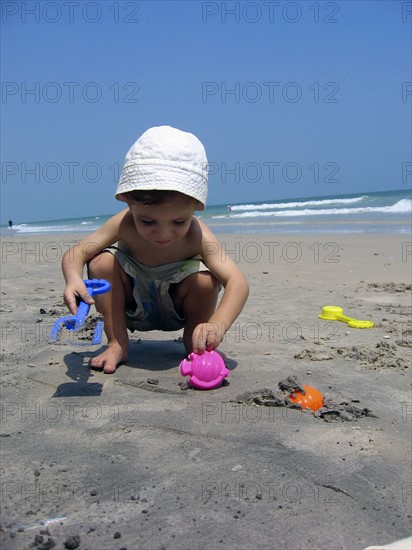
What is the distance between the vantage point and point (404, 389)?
2574mm

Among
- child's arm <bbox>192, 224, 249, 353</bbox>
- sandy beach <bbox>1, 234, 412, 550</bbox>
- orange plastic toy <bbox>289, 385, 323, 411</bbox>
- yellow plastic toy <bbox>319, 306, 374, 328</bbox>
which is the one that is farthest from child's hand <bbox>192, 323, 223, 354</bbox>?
yellow plastic toy <bbox>319, 306, 374, 328</bbox>

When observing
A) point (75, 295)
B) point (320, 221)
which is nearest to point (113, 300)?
point (75, 295)

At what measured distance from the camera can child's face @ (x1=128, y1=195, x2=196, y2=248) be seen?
2.45 m

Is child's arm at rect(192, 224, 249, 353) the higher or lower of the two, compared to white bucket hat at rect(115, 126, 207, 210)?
lower

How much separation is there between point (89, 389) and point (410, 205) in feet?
82.1

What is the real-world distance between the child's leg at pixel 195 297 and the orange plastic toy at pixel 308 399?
2.59 feet

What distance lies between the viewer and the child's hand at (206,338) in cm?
254

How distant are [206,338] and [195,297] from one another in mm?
417

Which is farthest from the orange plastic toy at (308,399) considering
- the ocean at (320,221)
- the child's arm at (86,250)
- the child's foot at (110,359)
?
the ocean at (320,221)

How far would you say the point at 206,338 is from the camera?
2.56 meters

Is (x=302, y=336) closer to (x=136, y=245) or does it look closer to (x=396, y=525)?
(x=136, y=245)

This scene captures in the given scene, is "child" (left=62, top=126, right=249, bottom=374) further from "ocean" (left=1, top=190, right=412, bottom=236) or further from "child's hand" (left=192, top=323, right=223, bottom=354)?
"ocean" (left=1, top=190, right=412, bottom=236)

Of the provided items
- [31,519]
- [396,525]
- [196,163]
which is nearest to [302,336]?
[196,163]

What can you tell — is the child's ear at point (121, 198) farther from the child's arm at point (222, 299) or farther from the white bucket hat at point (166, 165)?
the child's arm at point (222, 299)
